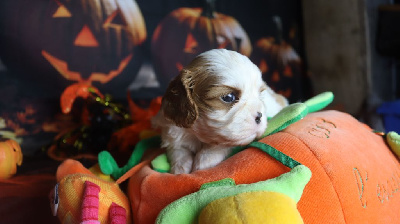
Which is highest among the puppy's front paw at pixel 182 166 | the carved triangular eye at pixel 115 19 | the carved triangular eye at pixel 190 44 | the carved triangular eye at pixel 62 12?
the carved triangular eye at pixel 62 12

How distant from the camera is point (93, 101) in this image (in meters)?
1.76

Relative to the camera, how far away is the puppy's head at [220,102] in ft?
3.48

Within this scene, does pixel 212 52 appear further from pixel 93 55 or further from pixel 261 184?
pixel 93 55

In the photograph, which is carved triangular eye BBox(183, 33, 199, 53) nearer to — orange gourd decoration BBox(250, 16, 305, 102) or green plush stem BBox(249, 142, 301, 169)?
orange gourd decoration BBox(250, 16, 305, 102)

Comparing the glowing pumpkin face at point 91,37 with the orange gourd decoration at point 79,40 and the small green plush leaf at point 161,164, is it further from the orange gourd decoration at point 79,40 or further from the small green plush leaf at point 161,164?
the small green plush leaf at point 161,164

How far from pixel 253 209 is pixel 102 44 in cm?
151

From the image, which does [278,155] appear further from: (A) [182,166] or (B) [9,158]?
(B) [9,158]

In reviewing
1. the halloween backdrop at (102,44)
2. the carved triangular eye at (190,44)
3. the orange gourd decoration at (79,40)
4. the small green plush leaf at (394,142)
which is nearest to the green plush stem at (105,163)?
the halloween backdrop at (102,44)

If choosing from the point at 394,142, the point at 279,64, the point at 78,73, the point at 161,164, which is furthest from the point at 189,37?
the point at 394,142

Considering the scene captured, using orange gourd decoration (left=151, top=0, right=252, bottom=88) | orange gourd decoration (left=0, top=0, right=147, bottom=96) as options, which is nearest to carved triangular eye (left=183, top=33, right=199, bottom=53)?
orange gourd decoration (left=151, top=0, right=252, bottom=88)

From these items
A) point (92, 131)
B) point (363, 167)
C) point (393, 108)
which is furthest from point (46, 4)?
point (393, 108)

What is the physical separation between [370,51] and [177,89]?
2.53 m

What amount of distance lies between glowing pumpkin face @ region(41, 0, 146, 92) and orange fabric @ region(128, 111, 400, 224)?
3.10 feet

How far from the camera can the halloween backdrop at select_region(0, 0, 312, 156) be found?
1.62m
